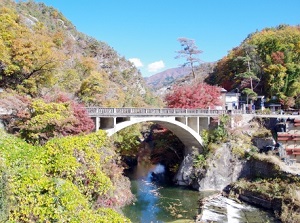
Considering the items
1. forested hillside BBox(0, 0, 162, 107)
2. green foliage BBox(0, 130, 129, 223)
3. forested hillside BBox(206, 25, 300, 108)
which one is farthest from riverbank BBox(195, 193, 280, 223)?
forested hillside BBox(206, 25, 300, 108)

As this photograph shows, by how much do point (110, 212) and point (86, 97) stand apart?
22814 mm

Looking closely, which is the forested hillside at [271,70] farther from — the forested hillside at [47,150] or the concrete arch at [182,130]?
the forested hillside at [47,150]

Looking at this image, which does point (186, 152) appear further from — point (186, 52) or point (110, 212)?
point (110, 212)

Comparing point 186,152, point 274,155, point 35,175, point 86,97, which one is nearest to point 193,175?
point 186,152

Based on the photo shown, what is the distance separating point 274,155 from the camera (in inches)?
929

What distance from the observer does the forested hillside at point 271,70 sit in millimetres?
36219

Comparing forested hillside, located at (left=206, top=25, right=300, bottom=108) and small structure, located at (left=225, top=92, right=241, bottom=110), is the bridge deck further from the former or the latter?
forested hillside, located at (left=206, top=25, right=300, bottom=108)

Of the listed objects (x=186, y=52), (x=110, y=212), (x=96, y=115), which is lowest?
(x=110, y=212)

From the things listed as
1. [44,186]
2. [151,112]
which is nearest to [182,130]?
[151,112]

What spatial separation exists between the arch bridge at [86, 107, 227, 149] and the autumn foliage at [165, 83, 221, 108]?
6.90ft

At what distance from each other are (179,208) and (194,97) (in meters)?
12.1

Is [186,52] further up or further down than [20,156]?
further up

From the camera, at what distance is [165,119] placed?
24.6m

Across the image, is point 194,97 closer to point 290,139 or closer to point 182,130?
point 182,130
